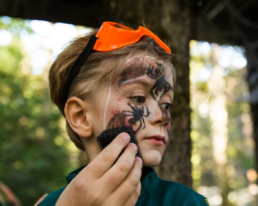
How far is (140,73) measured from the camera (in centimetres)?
158

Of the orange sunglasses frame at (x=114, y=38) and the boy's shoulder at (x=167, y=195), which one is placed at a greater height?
the orange sunglasses frame at (x=114, y=38)

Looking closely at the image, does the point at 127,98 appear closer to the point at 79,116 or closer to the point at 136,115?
the point at 136,115

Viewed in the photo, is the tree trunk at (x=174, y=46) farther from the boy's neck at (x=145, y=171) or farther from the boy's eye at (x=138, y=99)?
the boy's eye at (x=138, y=99)

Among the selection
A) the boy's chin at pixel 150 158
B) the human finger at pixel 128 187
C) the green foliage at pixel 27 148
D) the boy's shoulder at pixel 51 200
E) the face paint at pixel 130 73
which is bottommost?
the green foliage at pixel 27 148

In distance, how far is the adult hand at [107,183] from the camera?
3.84 feet

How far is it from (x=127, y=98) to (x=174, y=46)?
1027 mm

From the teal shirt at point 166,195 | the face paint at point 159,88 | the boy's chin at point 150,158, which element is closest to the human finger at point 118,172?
the boy's chin at point 150,158

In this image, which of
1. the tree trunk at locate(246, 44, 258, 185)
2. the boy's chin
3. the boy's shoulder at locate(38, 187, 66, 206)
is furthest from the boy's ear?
the tree trunk at locate(246, 44, 258, 185)

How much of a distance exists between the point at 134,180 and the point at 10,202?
331cm

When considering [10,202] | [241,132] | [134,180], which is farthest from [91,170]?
[241,132]

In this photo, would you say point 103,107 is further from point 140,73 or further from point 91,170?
point 91,170

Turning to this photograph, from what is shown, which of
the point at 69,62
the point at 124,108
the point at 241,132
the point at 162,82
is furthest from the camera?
the point at 241,132

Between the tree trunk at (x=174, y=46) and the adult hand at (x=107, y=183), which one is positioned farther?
the tree trunk at (x=174, y=46)

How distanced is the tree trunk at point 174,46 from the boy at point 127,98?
0.58 m
